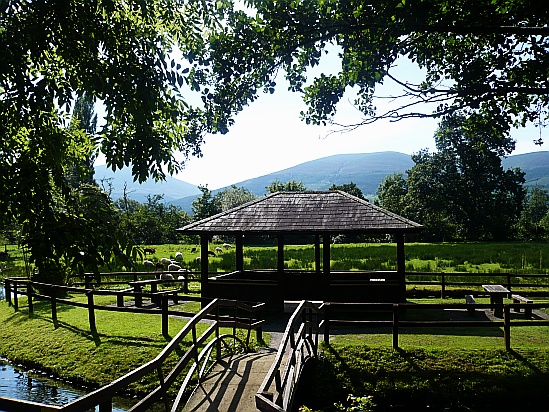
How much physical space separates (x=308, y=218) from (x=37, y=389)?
8.66 metres

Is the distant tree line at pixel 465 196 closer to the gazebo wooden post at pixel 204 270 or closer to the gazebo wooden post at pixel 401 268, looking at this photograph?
the gazebo wooden post at pixel 401 268

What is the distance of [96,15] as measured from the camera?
262 inches

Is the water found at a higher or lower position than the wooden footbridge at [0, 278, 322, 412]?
lower

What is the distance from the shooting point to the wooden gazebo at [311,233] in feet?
52.0

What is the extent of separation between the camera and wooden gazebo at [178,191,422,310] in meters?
15.9

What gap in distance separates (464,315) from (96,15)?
12764mm

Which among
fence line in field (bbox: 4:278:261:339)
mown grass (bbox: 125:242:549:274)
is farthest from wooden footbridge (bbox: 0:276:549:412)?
mown grass (bbox: 125:242:549:274)

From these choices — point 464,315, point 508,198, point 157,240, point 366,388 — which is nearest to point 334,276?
point 464,315

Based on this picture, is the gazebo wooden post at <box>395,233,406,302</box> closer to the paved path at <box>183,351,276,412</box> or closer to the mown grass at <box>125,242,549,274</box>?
the paved path at <box>183,351,276,412</box>

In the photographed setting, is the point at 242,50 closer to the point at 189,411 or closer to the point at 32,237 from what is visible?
the point at 32,237

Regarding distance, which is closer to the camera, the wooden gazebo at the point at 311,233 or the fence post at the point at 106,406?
the fence post at the point at 106,406

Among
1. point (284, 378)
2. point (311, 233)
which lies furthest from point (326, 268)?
point (284, 378)

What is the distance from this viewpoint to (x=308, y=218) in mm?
17094

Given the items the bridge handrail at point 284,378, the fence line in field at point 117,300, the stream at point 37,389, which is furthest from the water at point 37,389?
the bridge handrail at point 284,378
